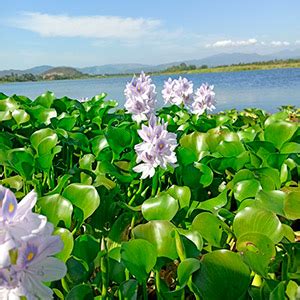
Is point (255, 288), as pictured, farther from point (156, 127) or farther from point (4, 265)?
point (156, 127)

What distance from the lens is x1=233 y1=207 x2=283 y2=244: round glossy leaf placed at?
1.14 m

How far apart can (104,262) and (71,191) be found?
307 millimetres

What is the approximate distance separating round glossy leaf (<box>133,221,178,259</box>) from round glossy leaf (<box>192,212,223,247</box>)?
0.11 m

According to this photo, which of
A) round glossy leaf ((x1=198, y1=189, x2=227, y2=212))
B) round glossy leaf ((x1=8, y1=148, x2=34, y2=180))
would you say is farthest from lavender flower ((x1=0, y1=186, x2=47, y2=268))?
round glossy leaf ((x1=8, y1=148, x2=34, y2=180))

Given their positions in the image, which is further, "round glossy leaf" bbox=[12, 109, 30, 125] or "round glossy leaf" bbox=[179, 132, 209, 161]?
"round glossy leaf" bbox=[12, 109, 30, 125]

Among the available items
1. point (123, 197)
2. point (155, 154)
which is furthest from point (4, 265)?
point (123, 197)

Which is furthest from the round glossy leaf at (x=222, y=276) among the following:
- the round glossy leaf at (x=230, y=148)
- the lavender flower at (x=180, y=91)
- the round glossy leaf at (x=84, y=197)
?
the lavender flower at (x=180, y=91)

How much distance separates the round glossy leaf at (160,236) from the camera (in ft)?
3.69

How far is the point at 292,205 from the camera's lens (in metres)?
1.29

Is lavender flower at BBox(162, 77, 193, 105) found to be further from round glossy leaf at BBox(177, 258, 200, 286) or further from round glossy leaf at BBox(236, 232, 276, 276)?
round glossy leaf at BBox(177, 258, 200, 286)

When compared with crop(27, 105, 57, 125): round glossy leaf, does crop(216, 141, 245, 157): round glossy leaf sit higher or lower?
lower

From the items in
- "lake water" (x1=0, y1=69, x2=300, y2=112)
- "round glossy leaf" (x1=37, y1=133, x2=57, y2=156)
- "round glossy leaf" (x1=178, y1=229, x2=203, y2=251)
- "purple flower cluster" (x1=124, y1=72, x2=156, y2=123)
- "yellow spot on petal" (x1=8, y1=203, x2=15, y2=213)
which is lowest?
"lake water" (x1=0, y1=69, x2=300, y2=112)

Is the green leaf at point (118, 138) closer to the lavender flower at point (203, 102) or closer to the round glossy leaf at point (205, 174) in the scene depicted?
the round glossy leaf at point (205, 174)

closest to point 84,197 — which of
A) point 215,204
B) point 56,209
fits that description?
point 56,209
